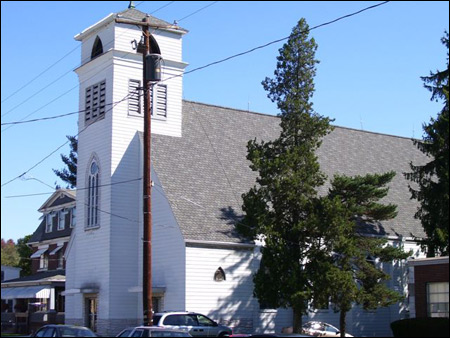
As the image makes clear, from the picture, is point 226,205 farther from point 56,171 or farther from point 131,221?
point 56,171

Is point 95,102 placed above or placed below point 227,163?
above

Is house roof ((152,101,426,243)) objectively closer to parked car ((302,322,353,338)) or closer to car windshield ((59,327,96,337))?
parked car ((302,322,353,338))

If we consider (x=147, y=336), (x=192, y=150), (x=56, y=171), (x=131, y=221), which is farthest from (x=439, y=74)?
(x=56, y=171)

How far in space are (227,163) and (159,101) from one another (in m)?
5.57

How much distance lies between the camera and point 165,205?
3897cm

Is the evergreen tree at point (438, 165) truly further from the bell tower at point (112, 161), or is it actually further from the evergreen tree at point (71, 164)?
the evergreen tree at point (71, 164)

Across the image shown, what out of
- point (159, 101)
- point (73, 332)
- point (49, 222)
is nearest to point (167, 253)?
point (159, 101)

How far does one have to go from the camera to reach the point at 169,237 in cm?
3841

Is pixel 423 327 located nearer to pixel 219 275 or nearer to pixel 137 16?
pixel 219 275

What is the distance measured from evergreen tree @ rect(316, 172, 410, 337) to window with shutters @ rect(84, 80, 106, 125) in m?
14.9

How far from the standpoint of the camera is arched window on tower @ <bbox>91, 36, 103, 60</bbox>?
1741 inches

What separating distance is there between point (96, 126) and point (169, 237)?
9130mm

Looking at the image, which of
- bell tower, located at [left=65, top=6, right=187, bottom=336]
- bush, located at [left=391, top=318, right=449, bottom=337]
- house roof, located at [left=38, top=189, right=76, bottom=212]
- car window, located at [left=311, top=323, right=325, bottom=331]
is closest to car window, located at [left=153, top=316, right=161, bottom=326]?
bell tower, located at [left=65, top=6, right=187, bottom=336]

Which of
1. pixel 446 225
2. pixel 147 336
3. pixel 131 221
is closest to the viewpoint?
pixel 147 336
